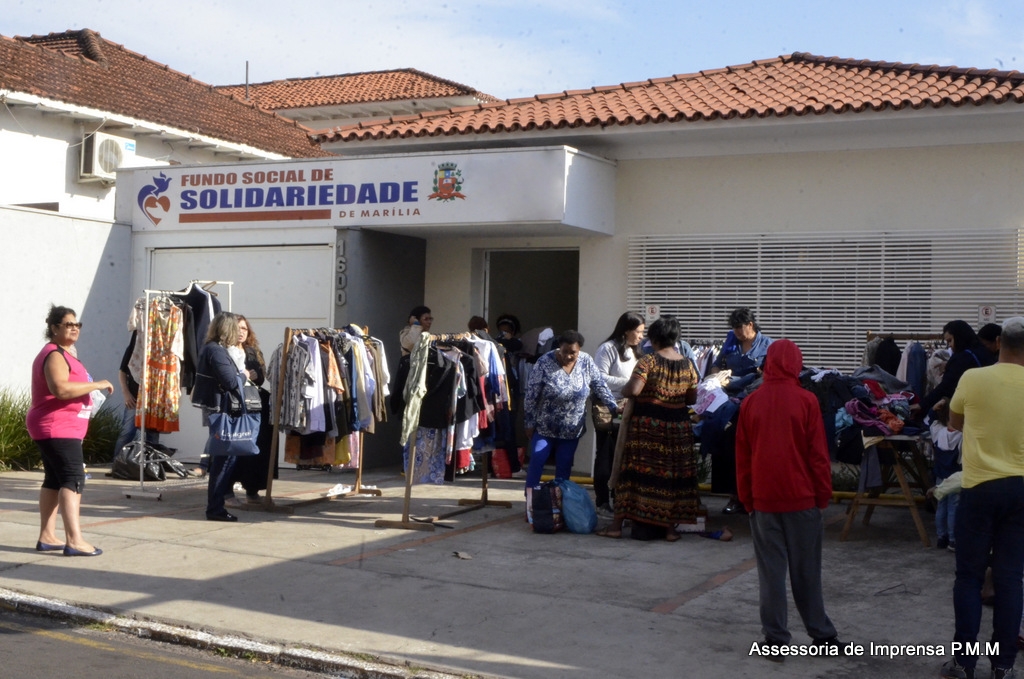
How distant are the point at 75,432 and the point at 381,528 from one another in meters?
2.84

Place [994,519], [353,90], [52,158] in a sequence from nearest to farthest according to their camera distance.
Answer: [994,519] → [52,158] → [353,90]

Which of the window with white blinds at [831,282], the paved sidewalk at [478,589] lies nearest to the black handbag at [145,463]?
the paved sidewalk at [478,589]

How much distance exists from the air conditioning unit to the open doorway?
9059mm

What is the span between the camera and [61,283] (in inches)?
554

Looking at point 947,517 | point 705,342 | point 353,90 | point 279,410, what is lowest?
point 947,517

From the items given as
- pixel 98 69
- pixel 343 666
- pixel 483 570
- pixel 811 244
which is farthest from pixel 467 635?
pixel 98 69

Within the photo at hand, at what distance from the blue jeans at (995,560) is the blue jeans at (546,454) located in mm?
4591

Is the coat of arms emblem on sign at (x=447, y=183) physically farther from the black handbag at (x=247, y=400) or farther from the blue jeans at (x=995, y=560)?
the blue jeans at (x=995, y=560)

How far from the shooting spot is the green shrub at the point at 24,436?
13.1 m

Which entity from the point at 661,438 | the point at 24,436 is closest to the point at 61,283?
the point at 24,436

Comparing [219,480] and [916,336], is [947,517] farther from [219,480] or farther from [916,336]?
[219,480]

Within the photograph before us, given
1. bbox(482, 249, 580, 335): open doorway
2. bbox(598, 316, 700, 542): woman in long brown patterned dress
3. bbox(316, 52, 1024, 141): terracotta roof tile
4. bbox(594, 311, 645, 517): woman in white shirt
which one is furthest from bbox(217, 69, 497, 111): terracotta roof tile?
bbox(598, 316, 700, 542): woman in long brown patterned dress

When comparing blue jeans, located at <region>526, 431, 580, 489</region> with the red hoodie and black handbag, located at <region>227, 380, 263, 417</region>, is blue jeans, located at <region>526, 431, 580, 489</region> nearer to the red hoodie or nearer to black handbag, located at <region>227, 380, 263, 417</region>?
black handbag, located at <region>227, 380, 263, 417</region>

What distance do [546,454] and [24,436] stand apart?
6.88 meters
